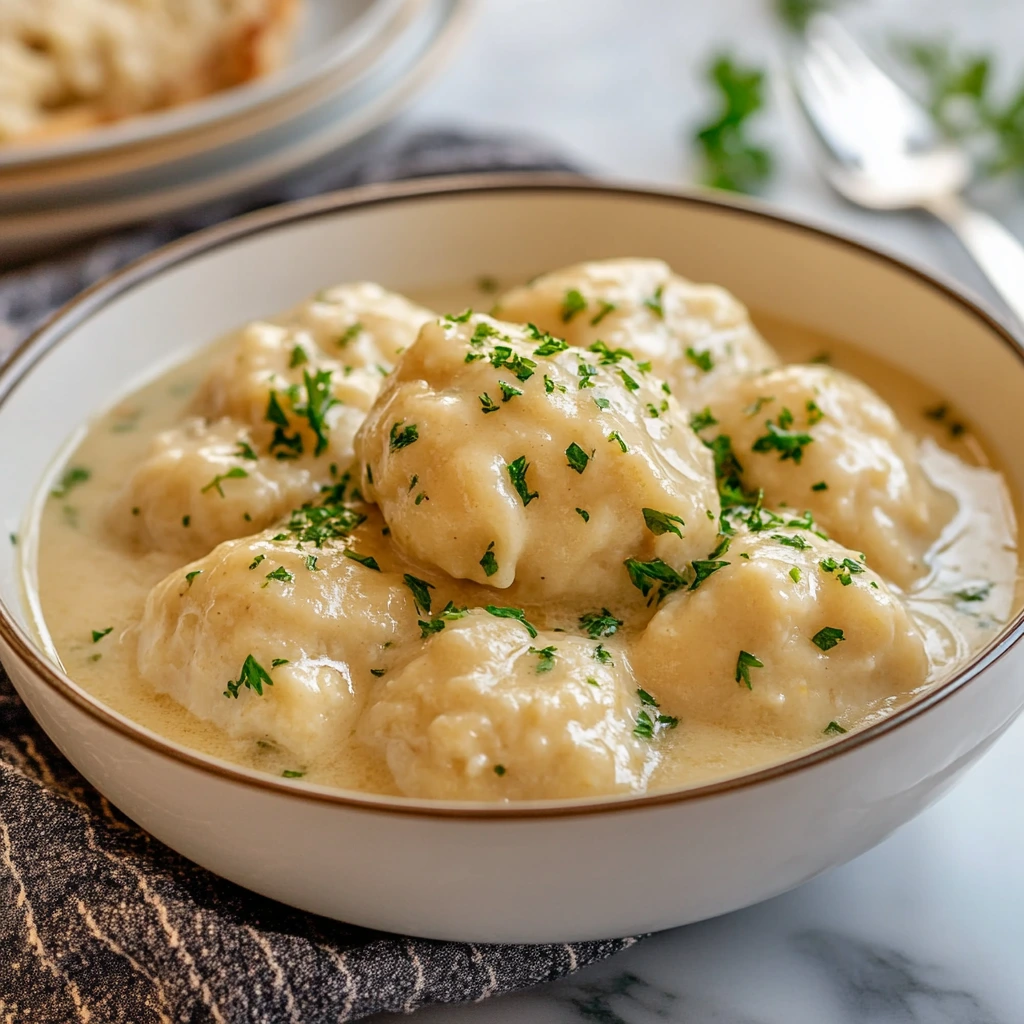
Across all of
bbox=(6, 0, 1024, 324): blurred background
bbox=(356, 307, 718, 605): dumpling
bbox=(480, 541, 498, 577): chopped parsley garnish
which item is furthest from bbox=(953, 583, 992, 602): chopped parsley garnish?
bbox=(6, 0, 1024, 324): blurred background

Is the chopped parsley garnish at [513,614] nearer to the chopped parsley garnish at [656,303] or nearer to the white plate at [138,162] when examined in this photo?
the chopped parsley garnish at [656,303]

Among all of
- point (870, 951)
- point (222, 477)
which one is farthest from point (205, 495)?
point (870, 951)

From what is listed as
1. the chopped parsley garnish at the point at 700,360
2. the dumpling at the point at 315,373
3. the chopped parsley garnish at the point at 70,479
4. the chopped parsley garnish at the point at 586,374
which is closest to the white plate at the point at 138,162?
the dumpling at the point at 315,373

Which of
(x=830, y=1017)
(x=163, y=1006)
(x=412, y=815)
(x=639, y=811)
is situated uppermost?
(x=639, y=811)

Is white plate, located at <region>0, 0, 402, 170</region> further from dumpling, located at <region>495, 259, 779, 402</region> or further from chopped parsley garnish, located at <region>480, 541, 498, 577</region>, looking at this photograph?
chopped parsley garnish, located at <region>480, 541, 498, 577</region>

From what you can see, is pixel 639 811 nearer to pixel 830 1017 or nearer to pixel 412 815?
pixel 412 815

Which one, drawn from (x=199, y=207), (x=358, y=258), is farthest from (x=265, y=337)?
(x=199, y=207)
